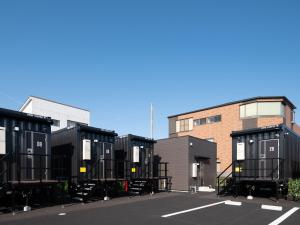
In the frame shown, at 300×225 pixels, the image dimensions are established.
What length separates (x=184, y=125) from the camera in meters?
46.4

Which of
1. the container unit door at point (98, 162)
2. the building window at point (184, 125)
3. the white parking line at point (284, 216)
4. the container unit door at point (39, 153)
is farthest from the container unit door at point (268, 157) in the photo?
the building window at point (184, 125)

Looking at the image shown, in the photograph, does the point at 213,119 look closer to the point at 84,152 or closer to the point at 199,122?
the point at 199,122

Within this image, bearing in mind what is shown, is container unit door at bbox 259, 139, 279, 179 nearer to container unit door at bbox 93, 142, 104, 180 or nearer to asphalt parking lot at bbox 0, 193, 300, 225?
asphalt parking lot at bbox 0, 193, 300, 225

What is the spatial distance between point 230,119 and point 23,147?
31.2 metres

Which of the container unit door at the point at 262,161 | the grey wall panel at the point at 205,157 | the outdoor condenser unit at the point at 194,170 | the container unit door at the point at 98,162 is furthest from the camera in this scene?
the grey wall panel at the point at 205,157

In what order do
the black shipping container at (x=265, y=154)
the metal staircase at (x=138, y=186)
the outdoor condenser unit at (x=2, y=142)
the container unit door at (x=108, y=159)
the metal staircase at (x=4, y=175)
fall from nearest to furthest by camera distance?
the metal staircase at (x=4, y=175) → the outdoor condenser unit at (x=2, y=142) → the black shipping container at (x=265, y=154) → the container unit door at (x=108, y=159) → the metal staircase at (x=138, y=186)

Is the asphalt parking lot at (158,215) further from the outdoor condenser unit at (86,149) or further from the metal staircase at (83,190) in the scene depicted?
the outdoor condenser unit at (86,149)

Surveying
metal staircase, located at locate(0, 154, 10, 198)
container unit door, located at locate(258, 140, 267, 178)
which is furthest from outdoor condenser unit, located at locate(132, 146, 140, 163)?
metal staircase, located at locate(0, 154, 10, 198)

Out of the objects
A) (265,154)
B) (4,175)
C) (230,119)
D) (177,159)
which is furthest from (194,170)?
(230,119)

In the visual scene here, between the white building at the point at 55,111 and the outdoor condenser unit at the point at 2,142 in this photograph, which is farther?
the white building at the point at 55,111

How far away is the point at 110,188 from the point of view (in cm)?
1672

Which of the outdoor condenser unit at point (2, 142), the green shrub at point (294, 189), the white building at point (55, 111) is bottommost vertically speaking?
the green shrub at point (294, 189)

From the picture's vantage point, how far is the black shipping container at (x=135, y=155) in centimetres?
1842

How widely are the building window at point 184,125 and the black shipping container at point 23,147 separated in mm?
33178
